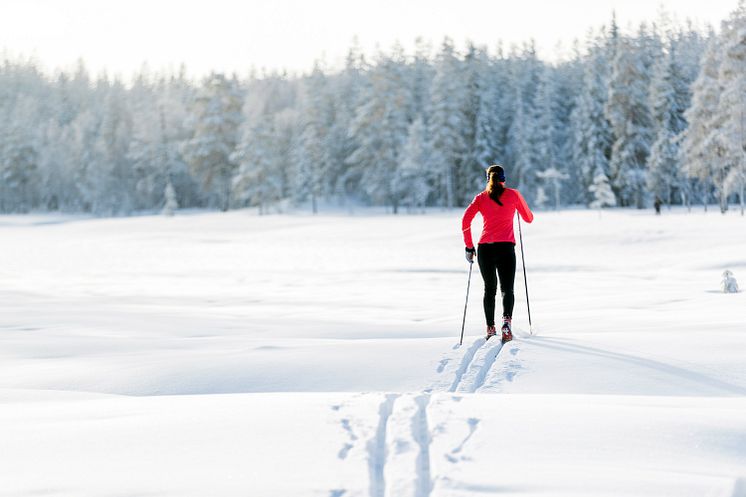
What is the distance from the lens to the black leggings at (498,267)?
6.91m

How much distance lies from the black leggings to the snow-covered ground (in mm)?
452

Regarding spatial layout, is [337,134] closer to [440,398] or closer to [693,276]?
[693,276]

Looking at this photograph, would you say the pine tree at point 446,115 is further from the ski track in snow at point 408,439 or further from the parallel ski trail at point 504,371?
the ski track in snow at point 408,439

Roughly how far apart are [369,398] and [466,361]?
1.67 meters

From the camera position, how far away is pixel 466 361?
575cm

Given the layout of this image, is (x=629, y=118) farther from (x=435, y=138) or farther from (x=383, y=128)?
(x=383, y=128)

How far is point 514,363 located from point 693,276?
11568 millimetres

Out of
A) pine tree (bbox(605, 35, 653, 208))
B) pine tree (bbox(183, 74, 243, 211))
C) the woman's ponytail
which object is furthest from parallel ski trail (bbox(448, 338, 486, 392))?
pine tree (bbox(183, 74, 243, 211))

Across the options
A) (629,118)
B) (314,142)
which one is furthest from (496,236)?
(314,142)

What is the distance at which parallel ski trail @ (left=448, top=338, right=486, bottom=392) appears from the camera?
16.5 ft

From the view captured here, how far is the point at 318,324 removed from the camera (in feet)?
28.6

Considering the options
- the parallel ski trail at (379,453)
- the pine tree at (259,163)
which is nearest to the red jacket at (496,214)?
the parallel ski trail at (379,453)

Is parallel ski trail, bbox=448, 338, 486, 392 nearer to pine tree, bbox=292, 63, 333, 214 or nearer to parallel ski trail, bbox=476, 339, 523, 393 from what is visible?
parallel ski trail, bbox=476, 339, 523, 393

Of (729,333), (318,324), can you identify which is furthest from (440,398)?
(318,324)
